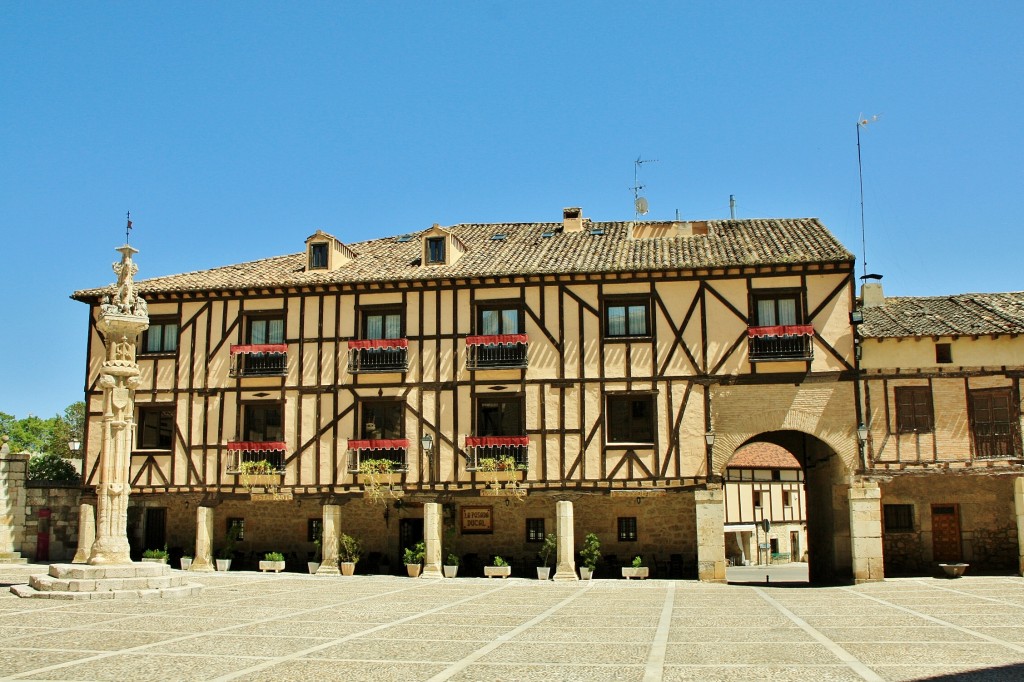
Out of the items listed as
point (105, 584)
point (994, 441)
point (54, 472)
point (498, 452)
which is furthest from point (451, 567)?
point (54, 472)

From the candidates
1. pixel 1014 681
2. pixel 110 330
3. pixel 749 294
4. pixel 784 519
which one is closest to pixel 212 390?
pixel 110 330

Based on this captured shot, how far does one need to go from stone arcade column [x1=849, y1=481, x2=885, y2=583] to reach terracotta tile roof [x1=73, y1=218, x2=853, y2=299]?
20.6ft

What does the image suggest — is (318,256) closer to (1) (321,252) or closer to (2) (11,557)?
(1) (321,252)

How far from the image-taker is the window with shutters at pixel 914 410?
26109mm

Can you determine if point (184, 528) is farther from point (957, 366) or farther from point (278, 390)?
point (957, 366)

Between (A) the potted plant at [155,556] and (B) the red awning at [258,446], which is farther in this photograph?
(A) the potted plant at [155,556]

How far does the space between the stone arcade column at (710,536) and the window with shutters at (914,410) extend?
5681mm

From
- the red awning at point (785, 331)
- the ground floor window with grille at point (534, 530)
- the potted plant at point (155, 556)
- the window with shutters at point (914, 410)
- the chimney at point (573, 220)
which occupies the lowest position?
the potted plant at point (155, 556)

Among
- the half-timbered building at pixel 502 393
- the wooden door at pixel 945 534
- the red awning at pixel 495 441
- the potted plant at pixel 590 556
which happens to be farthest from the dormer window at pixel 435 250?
the wooden door at pixel 945 534

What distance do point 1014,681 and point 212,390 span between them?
2335cm

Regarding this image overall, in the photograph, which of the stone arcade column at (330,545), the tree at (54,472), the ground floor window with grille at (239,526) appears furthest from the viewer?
the tree at (54,472)

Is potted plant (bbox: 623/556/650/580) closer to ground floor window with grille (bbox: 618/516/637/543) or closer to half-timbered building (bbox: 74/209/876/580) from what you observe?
half-timbered building (bbox: 74/209/876/580)

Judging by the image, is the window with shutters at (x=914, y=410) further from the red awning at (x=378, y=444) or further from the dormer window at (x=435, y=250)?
the red awning at (x=378, y=444)

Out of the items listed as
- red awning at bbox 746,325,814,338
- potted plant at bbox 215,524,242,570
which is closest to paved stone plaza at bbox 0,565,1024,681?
potted plant at bbox 215,524,242,570
